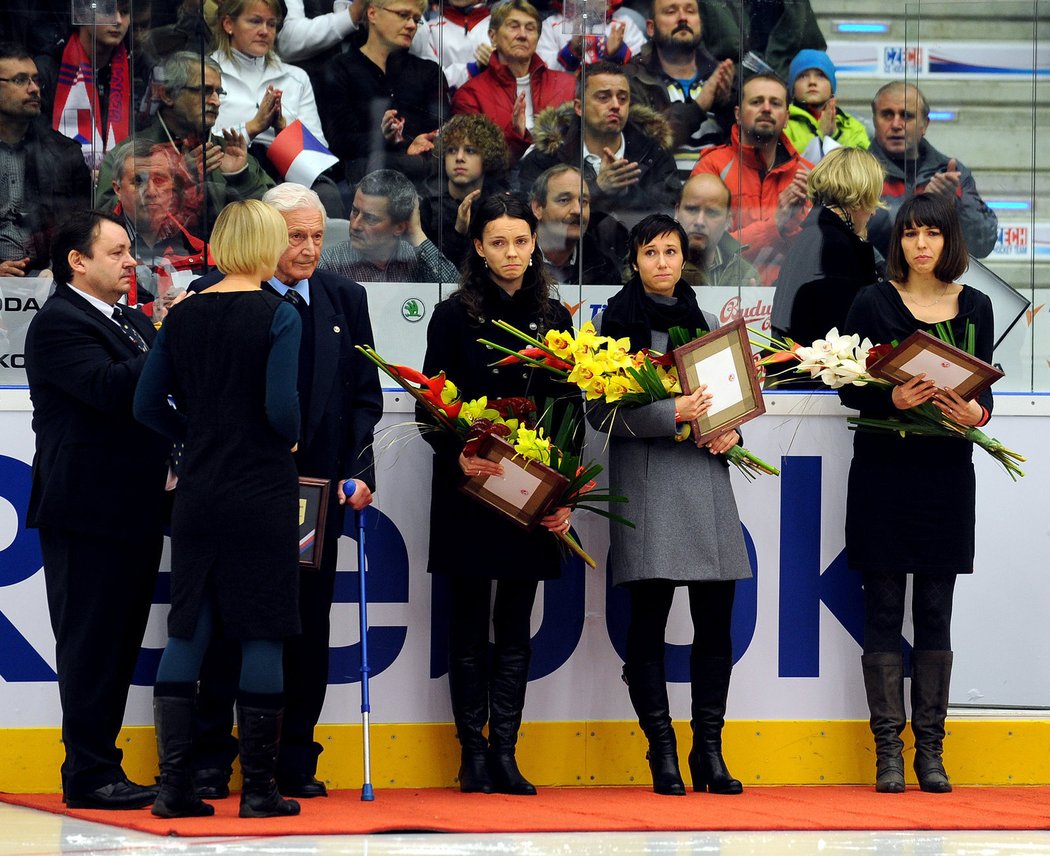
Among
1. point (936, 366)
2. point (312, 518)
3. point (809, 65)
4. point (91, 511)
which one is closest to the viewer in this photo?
point (91, 511)

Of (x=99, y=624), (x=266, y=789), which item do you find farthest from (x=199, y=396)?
(x=266, y=789)

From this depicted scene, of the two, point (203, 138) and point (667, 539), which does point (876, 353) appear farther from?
point (203, 138)

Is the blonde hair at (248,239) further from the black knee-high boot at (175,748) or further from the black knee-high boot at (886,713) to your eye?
the black knee-high boot at (886,713)

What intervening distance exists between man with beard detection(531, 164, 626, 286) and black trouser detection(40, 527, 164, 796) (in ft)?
15.2

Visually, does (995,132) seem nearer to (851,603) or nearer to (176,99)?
(176,99)

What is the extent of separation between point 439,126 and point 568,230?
2.82 ft

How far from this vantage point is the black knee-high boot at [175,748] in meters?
4.01

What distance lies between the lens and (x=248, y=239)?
4.07 meters

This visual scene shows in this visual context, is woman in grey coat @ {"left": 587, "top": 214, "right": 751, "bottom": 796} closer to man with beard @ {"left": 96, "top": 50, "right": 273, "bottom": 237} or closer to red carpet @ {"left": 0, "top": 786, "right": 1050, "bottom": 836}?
red carpet @ {"left": 0, "top": 786, "right": 1050, "bottom": 836}

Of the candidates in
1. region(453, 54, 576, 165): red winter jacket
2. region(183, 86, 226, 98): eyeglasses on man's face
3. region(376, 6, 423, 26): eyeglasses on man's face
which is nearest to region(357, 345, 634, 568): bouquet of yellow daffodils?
region(183, 86, 226, 98): eyeglasses on man's face

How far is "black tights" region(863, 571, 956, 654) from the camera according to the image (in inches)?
186

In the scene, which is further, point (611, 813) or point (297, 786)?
point (297, 786)

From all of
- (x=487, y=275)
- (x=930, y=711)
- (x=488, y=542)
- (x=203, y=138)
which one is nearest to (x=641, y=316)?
(x=487, y=275)

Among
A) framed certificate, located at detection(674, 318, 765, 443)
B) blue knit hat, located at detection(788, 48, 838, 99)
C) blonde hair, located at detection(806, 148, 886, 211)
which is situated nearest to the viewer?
framed certificate, located at detection(674, 318, 765, 443)
